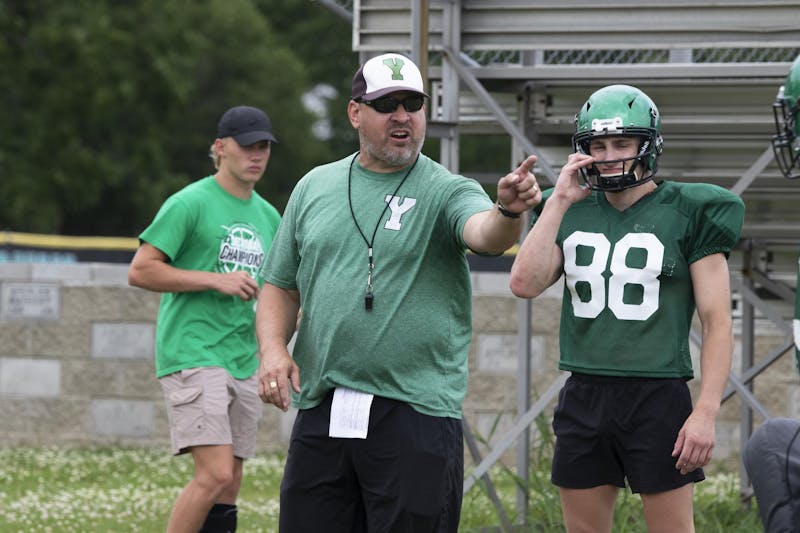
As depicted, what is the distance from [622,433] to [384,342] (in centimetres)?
81

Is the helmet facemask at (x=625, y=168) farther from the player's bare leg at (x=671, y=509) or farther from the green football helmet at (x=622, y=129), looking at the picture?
the player's bare leg at (x=671, y=509)

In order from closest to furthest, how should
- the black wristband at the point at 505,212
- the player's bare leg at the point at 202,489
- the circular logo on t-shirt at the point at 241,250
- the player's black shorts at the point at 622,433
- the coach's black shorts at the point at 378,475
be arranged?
1. the black wristband at the point at 505,212
2. the coach's black shorts at the point at 378,475
3. the player's black shorts at the point at 622,433
4. the player's bare leg at the point at 202,489
5. the circular logo on t-shirt at the point at 241,250

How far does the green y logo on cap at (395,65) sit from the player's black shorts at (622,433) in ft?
3.60

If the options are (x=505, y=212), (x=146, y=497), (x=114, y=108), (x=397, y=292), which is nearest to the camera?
(x=505, y=212)

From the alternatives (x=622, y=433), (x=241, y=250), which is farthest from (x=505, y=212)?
(x=241, y=250)

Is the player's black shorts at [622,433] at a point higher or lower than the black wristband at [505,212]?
lower

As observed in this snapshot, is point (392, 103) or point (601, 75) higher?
point (601, 75)

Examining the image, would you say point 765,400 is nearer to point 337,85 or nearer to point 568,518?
point 568,518

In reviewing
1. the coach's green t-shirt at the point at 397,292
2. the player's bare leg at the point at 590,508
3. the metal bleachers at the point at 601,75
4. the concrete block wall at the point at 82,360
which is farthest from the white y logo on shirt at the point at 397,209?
the concrete block wall at the point at 82,360

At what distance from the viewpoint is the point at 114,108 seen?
3212cm

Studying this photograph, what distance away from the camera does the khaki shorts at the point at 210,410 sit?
20.7 ft

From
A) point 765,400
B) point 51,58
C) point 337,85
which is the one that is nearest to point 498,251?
point 765,400

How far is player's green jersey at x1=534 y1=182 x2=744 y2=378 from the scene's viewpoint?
447 cm

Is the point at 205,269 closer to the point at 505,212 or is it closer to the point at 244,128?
the point at 244,128
